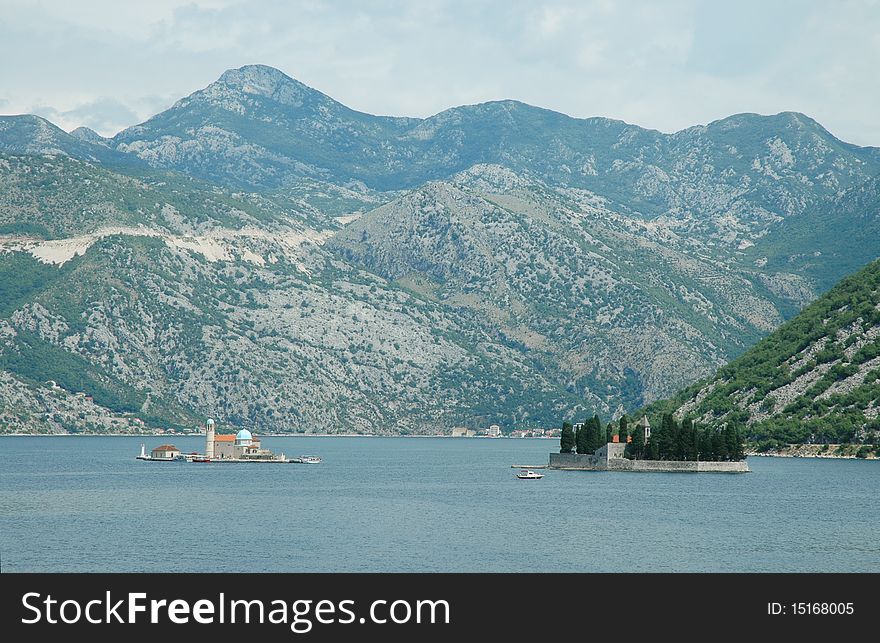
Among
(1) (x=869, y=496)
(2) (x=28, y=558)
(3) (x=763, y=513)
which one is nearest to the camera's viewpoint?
(2) (x=28, y=558)

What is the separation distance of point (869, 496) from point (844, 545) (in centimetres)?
5586

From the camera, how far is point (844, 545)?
12112 cm

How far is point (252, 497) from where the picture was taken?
18162cm

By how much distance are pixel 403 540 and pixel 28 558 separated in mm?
32682
